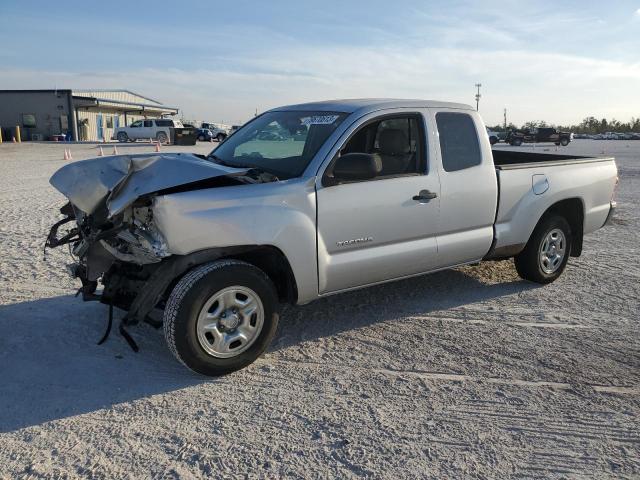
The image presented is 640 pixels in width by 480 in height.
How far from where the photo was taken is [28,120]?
4925 cm

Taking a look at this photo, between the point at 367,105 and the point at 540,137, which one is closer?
the point at 367,105

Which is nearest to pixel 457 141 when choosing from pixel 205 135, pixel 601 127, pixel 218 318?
pixel 218 318

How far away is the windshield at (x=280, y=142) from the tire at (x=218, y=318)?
959 mm

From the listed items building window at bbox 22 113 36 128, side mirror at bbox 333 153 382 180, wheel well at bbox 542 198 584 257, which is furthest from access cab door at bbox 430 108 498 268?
building window at bbox 22 113 36 128

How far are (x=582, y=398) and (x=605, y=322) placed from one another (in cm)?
153

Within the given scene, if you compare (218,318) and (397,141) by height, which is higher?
(397,141)

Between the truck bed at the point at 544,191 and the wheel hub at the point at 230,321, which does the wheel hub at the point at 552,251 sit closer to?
the truck bed at the point at 544,191

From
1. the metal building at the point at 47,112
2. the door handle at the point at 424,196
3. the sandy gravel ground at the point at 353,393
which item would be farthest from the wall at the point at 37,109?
the door handle at the point at 424,196

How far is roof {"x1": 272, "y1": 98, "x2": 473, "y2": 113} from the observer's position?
467 centimetres

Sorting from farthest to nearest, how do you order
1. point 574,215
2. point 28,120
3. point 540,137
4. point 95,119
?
1. point 95,119
2. point 540,137
3. point 28,120
4. point 574,215

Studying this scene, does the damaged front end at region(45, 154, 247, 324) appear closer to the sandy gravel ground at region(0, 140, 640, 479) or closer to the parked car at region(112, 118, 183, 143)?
the sandy gravel ground at region(0, 140, 640, 479)

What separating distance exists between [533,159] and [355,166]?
349 cm

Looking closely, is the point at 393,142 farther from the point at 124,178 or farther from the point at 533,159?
the point at 533,159

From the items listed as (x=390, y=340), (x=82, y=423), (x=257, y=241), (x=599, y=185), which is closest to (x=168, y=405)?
(x=82, y=423)
